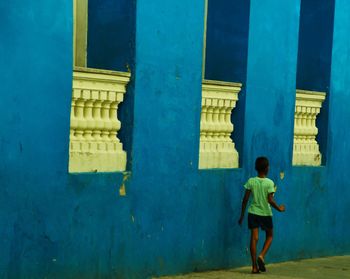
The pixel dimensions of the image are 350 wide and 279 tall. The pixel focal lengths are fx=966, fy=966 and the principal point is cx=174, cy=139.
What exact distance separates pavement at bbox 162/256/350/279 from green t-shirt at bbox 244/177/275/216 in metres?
0.76

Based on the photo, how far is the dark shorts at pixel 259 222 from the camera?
1134cm

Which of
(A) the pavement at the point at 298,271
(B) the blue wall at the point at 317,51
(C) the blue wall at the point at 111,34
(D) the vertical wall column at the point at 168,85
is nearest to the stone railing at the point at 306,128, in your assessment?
(B) the blue wall at the point at 317,51

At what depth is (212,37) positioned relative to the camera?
481 inches

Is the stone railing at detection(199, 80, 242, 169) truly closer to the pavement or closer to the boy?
the boy

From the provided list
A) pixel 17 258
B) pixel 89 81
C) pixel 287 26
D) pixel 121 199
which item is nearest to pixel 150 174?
pixel 121 199

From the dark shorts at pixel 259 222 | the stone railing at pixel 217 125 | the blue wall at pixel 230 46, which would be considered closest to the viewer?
the dark shorts at pixel 259 222

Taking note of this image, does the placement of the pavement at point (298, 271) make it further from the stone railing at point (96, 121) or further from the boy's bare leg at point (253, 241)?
the stone railing at point (96, 121)

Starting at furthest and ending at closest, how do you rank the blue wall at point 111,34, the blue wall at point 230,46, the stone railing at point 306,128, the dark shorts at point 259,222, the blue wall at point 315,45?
the blue wall at point 315,45
the stone railing at point 306,128
the blue wall at point 230,46
the dark shorts at point 259,222
the blue wall at point 111,34

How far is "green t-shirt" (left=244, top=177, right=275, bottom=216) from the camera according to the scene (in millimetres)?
11242

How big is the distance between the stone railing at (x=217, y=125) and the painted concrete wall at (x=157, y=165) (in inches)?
7.0

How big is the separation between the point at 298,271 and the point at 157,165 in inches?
110

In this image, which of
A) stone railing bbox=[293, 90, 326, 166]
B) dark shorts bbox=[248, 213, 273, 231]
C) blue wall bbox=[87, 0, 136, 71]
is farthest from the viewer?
stone railing bbox=[293, 90, 326, 166]

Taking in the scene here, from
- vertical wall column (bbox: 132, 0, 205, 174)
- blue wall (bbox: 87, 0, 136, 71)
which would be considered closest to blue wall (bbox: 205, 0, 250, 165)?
vertical wall column (bbox: 132, 0, 205, 174)

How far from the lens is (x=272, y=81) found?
12.5 metres
